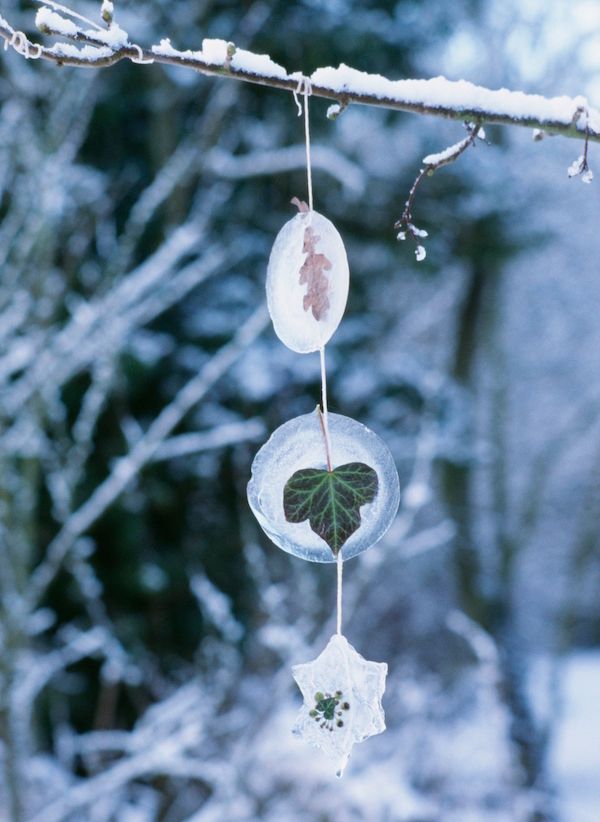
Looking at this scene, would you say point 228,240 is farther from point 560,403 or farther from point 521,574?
point 521,574

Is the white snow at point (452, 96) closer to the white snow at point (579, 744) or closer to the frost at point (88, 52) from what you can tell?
the frost at point (88, 52)

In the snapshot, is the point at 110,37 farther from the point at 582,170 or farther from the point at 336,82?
the point at 582,170

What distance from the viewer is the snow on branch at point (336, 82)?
351 mm

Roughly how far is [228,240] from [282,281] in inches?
96.2

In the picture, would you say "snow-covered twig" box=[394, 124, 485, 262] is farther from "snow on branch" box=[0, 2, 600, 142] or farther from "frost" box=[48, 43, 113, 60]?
"frost" box=[48, 43, 113, 60]

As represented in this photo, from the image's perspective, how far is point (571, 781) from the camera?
3.80 m

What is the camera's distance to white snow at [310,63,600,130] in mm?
364

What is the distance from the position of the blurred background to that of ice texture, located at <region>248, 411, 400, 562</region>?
3.96 feet

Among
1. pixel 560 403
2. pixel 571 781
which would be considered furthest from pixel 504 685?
pixel 560 403

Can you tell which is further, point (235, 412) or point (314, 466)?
point (235, 412)

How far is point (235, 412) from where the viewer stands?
9.97 ft

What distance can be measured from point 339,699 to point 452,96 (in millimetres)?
256

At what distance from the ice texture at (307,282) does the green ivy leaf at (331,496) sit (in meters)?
0.06

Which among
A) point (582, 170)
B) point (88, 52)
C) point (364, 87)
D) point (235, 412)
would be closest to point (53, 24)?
point (88, 52)
